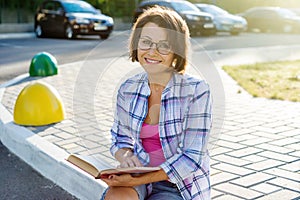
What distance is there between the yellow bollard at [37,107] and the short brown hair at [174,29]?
3250 millimetres

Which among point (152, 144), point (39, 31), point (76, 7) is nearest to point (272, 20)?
point (76, 7)

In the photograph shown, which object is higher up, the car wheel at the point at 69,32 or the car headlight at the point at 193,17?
the car headlight at the point at 193,17

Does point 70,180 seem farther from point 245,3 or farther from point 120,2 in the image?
point 245,3

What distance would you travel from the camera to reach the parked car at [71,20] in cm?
1867

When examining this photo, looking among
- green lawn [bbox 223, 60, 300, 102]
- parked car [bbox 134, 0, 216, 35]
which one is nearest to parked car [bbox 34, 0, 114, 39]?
parked car [bbox 134, 0, 216, 35]

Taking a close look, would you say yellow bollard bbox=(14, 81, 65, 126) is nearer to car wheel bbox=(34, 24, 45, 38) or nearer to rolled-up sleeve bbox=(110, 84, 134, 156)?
rolled-up sleeve bbox=(110, 84, 134, 156)

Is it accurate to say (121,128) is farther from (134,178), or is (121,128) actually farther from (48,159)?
(48,159)

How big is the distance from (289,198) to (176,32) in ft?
5.64

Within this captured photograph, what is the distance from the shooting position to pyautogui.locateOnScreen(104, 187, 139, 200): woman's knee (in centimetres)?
240

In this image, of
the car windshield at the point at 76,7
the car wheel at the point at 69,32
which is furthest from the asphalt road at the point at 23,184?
the car windshield at the point at 76,7

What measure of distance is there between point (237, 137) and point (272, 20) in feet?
77.2

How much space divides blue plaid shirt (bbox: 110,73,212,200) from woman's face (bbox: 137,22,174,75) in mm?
96

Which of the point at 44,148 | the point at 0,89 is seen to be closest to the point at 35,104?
the point at 44,148

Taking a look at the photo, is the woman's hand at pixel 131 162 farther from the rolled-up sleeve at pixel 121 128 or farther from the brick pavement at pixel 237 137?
the brick pavement at pixel 237 137
